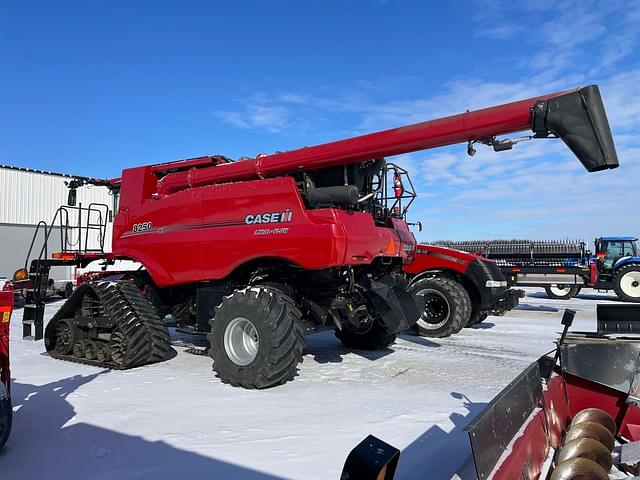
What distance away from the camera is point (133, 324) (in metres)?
6.77

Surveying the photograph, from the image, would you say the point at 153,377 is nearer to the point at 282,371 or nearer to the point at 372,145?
the point at 282,371

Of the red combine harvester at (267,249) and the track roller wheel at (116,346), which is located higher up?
the red combine harvester at (267,249)

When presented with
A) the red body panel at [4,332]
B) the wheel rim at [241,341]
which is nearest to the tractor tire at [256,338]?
the wheel rim at [241,341]

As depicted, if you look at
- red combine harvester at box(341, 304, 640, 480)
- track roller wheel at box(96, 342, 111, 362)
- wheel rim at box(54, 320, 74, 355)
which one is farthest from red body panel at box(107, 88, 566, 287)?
red combine harvester at box(341, 304, 640, 480)

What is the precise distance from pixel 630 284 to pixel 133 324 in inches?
648

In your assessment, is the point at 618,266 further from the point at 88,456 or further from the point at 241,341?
the point at 88,456

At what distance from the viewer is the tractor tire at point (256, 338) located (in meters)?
5.61

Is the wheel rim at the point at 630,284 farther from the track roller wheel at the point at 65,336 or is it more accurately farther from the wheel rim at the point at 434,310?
the track roller wheel at the point at 65,336

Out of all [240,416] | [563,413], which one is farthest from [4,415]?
[563,413]

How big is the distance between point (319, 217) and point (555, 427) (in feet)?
10.1

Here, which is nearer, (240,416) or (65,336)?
(240,416)

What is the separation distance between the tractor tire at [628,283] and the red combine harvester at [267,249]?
12746 mm

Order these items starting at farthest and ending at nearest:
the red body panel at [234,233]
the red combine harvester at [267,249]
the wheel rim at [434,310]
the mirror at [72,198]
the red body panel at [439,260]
→ the red body panel at [439,260] → the wheel rim at [434,310] → the mirror at [72,198] → the red body panel at [234,233] → the red combine harvester at [267,249]

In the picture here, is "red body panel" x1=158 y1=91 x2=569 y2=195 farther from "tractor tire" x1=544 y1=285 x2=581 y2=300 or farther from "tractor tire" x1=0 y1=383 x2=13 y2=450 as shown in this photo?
"tractor tire" x1=544 y1=285 x2=581 y2=300
